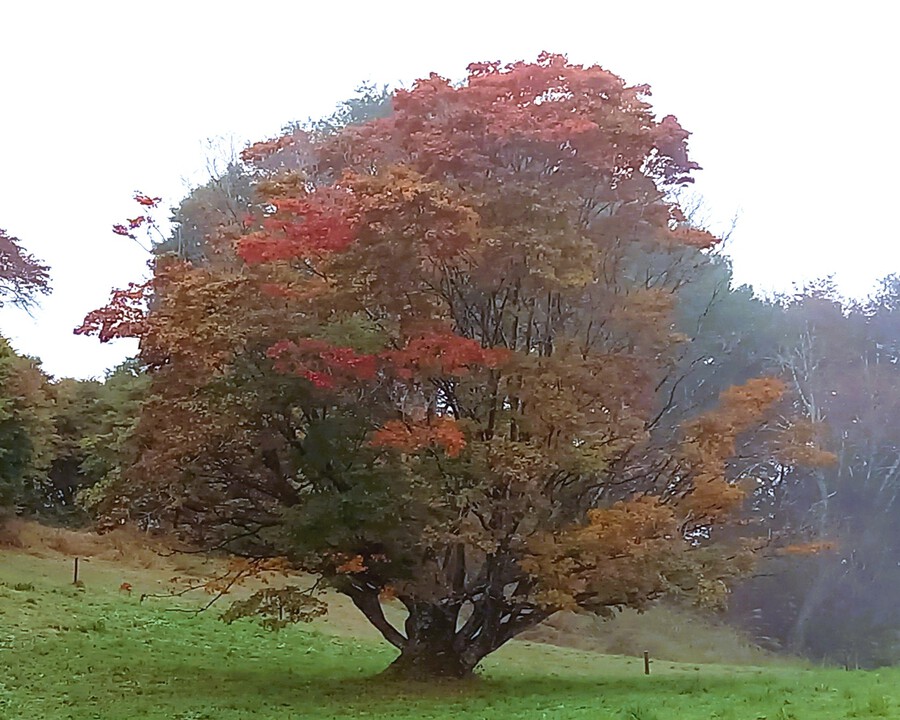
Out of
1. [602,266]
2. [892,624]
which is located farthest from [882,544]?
[602,266]

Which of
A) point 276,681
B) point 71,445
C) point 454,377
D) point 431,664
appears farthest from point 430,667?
point 71,445

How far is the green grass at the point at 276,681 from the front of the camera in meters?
11.0

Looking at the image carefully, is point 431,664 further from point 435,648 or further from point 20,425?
point 20,425

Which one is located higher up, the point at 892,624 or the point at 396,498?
the point at 396,498

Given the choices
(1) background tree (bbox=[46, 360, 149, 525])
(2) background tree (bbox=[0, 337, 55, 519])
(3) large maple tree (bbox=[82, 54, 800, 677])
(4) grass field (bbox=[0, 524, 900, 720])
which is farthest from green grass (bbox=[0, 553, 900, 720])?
(1) background tree (bbox=[46, 360, 149, 525])

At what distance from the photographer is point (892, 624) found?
90.0ft

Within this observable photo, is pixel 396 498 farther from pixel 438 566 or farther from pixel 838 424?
pixel 838 424

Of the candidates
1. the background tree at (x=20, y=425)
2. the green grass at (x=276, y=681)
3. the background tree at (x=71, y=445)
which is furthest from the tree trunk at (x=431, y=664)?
the background tree at (x=71, y=445)

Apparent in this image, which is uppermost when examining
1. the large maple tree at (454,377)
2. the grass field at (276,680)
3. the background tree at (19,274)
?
the background tree at (19,274)

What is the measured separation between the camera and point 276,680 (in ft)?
47.3

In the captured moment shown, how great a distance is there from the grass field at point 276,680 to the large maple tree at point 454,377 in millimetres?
1250

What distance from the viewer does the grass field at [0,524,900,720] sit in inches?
435

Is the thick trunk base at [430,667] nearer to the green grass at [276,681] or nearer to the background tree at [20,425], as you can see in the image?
the green grass at [276,681]

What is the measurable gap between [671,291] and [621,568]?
4.32 meters
